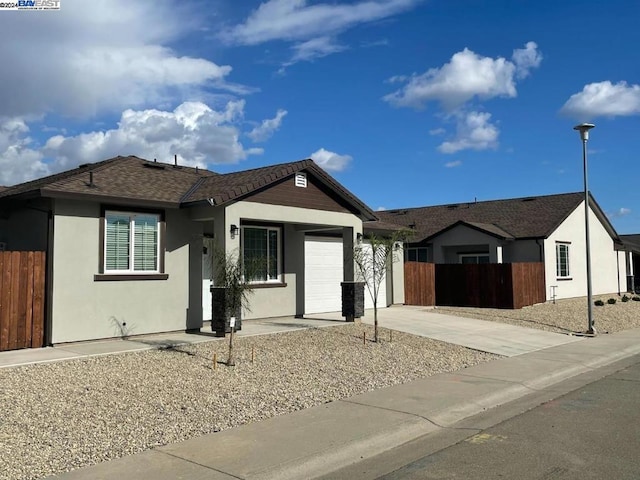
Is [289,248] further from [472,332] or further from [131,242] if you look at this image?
[472,332]

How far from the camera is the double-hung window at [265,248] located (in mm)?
16031

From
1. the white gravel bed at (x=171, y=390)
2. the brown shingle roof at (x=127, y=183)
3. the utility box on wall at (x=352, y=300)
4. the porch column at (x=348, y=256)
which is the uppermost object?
the brown shingle roof at (x=127, y=183)

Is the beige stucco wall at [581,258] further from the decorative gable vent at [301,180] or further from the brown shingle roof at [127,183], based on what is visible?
the brown shingle roof at [127,183]

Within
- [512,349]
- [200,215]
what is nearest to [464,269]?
[512,349]

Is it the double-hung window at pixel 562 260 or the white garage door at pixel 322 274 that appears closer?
the white garage door at pixel 322 274

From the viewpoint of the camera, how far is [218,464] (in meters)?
5.57

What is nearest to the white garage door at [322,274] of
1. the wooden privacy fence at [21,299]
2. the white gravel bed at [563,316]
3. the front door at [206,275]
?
the front door at [206,275]

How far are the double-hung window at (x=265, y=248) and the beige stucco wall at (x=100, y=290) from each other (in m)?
2.18

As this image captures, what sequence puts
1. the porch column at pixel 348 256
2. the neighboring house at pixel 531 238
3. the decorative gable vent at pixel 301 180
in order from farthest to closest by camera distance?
the neighboring house at pixel 531 238 < the porch column at pixel 348 256 < the decorative gable vent at pixel 301 180

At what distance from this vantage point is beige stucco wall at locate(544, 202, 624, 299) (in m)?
27.0

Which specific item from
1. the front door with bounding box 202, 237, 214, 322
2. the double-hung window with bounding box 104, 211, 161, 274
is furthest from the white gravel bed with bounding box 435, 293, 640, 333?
the double-hung window with bounding box 104, 211, 161, 274

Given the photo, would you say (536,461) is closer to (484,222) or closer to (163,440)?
(163,440)

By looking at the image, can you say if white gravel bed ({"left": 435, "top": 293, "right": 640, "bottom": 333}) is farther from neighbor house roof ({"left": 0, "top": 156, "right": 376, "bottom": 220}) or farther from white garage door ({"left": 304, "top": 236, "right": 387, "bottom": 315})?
neighbor house roof ({"left": 0, "top": 156, "right": 376, "bottom": 220})

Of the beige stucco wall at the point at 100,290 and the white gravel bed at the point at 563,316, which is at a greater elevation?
the beige stucco wall at the point at 100,290
